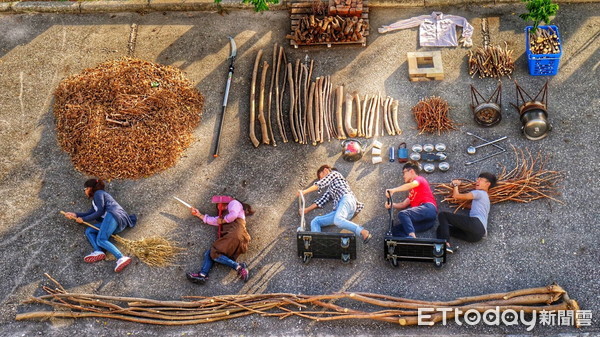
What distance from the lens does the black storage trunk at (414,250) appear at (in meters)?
12.4

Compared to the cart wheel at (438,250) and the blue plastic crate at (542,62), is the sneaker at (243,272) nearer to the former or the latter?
the cart wheel at (438,250)

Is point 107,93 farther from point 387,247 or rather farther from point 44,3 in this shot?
point 387,247

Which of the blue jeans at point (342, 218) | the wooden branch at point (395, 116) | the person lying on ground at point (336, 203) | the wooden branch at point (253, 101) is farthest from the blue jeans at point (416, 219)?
the wooden branch at point (253, 101)

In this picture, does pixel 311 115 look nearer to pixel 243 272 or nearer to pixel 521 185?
pixel 243 272

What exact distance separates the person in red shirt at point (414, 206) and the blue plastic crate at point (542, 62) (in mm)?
3552

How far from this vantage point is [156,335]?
1241cm

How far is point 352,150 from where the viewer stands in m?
14.3

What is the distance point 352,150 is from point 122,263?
457 cm

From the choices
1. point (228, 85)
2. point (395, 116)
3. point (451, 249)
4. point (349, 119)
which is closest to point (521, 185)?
point (451, 249)

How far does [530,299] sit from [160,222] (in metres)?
6.46

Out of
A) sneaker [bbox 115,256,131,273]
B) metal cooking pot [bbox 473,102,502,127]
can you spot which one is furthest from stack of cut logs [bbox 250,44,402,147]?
sneaker [bbox 115,256,131,273]

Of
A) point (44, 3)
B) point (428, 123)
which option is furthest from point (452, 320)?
point (44, 3)

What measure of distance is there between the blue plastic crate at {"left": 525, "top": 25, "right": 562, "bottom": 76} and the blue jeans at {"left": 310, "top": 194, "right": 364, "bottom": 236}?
15.5 ft

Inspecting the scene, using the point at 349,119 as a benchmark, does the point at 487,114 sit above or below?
above
